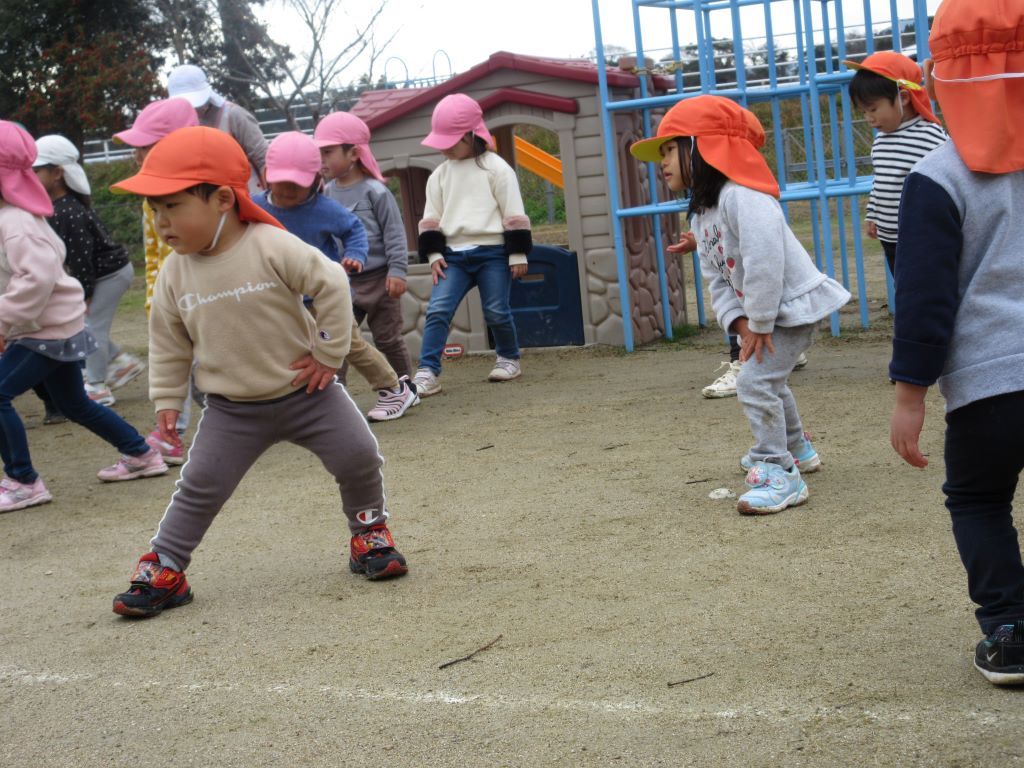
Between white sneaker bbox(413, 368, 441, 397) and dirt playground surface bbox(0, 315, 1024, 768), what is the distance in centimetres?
180

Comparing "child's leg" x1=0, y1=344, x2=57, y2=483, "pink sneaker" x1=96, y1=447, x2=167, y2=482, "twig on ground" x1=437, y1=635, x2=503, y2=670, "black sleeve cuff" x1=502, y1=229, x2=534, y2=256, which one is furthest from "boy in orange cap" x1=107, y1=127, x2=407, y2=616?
"black sleeve cuff" x1=502, y1=229, x2=534, y2=256

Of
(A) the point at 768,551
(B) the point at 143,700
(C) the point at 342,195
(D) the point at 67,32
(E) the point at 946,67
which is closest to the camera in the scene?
(E) the point at 946,67

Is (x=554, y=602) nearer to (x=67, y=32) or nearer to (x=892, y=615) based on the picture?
(x=892, y=615)

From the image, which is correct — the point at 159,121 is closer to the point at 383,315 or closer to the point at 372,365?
the point at 372,365

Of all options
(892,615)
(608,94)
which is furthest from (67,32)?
(892,615)

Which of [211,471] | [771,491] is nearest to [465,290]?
[771,491]

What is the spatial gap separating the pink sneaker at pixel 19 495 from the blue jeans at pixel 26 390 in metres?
0.03

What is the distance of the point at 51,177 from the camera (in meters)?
7.35

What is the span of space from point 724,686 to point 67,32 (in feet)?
85.5

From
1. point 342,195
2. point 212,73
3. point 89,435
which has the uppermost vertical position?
point 212,73

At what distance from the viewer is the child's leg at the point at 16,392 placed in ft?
18.1

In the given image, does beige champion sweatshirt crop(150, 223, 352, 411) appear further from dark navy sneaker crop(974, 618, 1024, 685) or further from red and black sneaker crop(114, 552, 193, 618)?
dark navy sneaker crop(974, 618, 1024, 685)

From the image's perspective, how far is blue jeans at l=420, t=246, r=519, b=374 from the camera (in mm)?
7727

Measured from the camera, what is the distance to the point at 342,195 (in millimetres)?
7312
